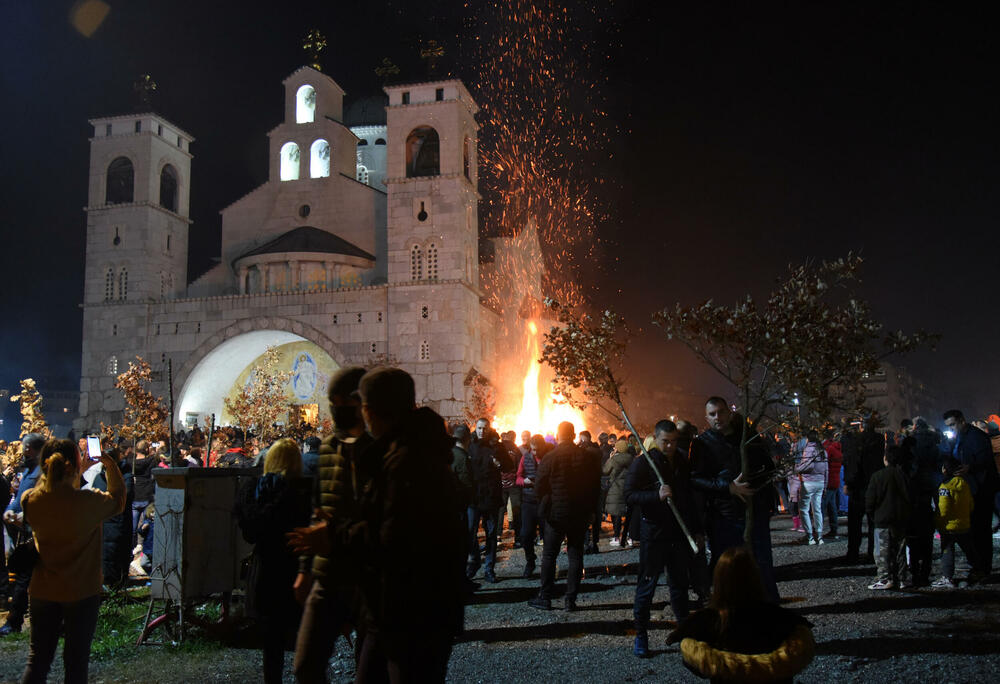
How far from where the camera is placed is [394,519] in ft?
9.43

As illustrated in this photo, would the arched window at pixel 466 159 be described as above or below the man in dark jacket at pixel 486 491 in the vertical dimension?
above

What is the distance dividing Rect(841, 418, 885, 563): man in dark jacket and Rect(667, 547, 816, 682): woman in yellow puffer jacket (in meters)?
6.63

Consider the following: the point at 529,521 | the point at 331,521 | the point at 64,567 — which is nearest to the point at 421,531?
the point at 331,521

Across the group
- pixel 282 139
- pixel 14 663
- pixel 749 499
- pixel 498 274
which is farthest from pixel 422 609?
pixel 282 139

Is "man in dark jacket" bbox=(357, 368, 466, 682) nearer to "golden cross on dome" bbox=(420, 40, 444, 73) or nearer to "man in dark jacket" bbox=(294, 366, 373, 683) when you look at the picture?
"man in dark jacket" bbox=(294, 366, 373, 683)

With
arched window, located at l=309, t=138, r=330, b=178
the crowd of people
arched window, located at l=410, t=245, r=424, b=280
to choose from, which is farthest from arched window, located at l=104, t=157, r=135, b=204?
the crowd of people

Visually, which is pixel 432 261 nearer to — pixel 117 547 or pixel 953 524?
pixel 117 547

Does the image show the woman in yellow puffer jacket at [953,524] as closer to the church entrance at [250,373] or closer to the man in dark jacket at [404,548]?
the man in dark jacket at [404,548]

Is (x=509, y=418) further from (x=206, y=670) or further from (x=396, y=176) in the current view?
(x=206, y=670)

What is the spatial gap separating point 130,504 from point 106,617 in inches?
70.3

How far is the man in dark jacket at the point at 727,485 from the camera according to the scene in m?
6.37

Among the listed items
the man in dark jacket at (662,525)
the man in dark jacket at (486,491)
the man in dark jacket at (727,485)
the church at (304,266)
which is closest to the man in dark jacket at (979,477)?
the man in dark jacket at (727,485)

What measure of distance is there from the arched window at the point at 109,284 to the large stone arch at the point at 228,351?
5.10 metres

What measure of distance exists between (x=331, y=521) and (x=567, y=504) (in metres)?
4.98
